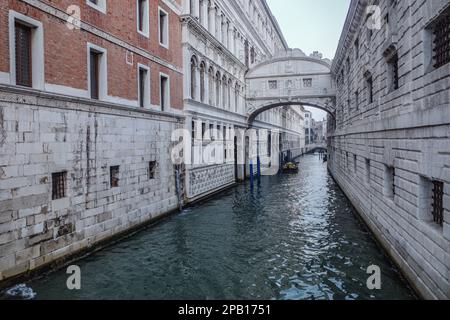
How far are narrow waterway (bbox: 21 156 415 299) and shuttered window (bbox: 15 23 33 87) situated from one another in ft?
13.8

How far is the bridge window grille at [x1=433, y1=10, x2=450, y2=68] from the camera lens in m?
5.80

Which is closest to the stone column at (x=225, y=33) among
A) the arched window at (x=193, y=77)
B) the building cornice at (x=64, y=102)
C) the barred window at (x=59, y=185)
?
the arched window at (x=193, y=77)

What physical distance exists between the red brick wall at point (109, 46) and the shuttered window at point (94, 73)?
13.7 inches

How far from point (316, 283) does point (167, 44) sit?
35.0 ft

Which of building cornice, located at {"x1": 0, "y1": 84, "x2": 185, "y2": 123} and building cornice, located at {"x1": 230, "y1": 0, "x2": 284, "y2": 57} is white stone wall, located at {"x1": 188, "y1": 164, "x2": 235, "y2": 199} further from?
building cornice, located at {"x1": 230, "y1": 0, "x2": 284, "y2": 57}

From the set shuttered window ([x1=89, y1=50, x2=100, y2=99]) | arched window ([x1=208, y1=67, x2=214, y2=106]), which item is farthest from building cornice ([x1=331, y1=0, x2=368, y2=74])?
shuttered window ([x1=89, y1=50, x2=100, y2=99])

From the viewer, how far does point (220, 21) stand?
2050cm

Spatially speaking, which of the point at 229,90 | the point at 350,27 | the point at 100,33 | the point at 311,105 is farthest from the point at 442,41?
the point at 311,105

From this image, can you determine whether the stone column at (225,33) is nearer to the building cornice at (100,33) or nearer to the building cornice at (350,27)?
the building cornice at (350,27)

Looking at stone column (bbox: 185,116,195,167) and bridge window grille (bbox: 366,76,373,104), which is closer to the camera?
bridge window grille (bbox: 366,76,373,104)

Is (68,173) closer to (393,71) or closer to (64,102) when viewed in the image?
(64,102)

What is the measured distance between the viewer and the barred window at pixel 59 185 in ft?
27.1

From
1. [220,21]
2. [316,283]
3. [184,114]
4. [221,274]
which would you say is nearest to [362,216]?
[316,283]
